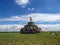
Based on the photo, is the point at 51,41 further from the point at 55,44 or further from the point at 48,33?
the point at 48,33

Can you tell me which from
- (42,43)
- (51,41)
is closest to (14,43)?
(42,43)

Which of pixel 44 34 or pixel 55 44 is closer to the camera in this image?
pixel 55 44

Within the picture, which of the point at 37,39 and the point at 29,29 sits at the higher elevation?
the point at 29,29

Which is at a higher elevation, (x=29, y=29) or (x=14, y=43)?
(x=29, y=29)

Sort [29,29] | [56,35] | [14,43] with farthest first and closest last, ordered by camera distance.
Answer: [29,29] → [56,35] → [14,43]

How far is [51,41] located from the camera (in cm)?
684

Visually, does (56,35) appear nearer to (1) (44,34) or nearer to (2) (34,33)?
(1) (44,34)

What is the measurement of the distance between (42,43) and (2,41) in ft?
5.37

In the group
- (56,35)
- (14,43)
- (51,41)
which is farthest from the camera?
(56,35)

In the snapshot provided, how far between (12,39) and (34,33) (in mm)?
1648

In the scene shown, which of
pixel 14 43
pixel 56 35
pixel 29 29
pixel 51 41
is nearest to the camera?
pixel 14 43

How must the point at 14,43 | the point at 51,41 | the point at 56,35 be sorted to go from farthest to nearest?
the point at 56,35 → the point at 51,41 → the point at 14,43

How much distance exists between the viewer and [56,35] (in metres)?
7.86

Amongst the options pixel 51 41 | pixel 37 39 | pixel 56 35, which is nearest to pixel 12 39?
pixel 37 39
